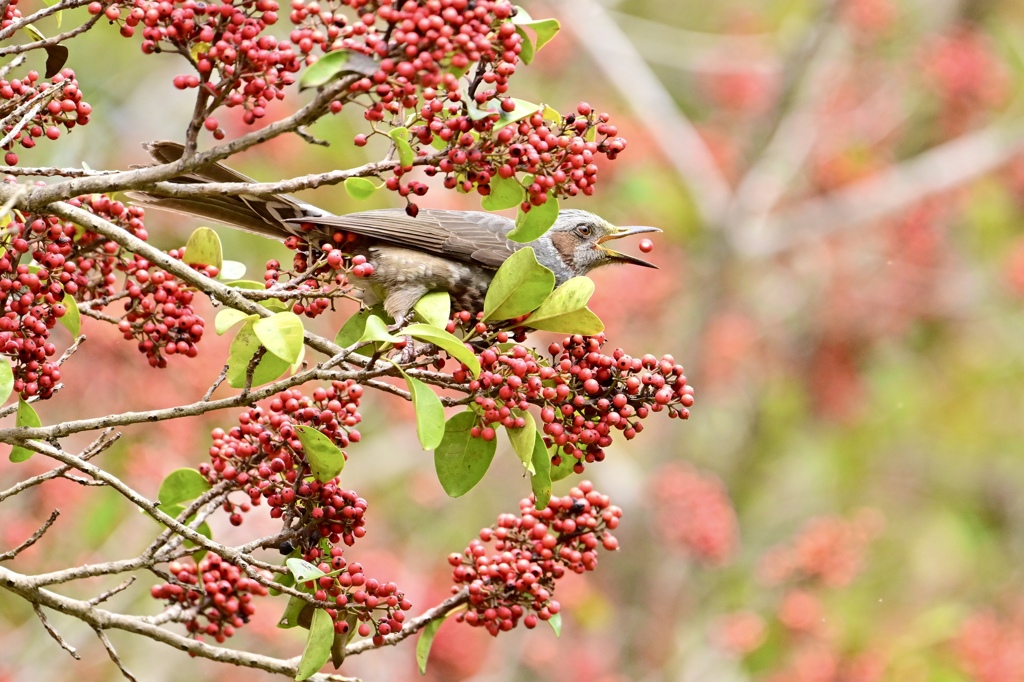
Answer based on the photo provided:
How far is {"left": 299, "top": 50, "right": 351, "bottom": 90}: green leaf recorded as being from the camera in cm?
203

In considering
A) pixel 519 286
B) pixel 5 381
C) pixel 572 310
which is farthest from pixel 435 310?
pixel 5 381

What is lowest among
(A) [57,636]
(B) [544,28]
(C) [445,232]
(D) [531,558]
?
(A) [57,636]

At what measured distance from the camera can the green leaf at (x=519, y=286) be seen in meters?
2.54

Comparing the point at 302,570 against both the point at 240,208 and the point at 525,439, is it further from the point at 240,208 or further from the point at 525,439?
the point at 240,208

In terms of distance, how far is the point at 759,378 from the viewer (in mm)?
10648

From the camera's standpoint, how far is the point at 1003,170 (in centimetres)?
1009

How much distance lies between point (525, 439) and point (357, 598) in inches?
19.6

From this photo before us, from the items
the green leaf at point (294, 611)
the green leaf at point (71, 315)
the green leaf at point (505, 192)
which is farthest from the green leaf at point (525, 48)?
the green leaf at point (294, 611)

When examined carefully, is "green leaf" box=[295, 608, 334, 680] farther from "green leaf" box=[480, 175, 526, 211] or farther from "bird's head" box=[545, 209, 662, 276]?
"bird's head" box=[545, 209, 662, 276]

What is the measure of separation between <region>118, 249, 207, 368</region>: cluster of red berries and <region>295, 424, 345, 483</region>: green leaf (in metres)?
0.45

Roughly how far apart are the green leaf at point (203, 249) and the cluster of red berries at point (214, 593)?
72 centimetres

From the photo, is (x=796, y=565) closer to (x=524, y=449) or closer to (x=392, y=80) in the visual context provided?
(x=524, y=449)

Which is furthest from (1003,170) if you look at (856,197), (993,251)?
(856,197)

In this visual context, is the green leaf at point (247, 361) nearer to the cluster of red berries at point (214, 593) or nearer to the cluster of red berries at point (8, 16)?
the cluster of red berries at point (214, 593)
